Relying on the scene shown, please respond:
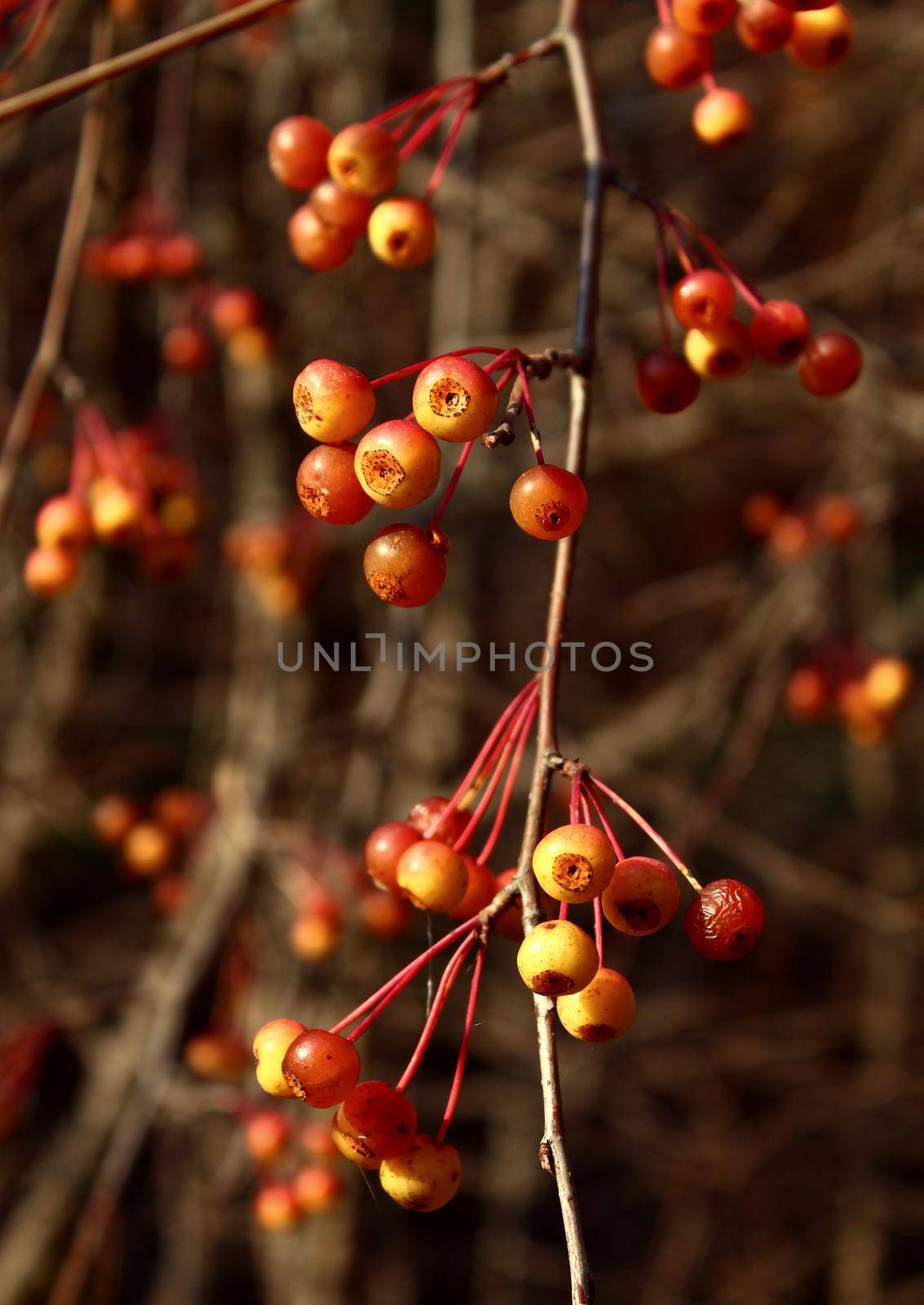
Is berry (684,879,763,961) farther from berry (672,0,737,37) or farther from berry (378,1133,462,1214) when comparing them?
berry (672,0,737,37)

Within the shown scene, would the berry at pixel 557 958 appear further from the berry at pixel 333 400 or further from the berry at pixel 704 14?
the berry at pixel 704 14

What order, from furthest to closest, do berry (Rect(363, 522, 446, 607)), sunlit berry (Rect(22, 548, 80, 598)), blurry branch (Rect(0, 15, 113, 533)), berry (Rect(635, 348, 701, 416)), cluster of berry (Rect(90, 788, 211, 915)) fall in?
cluster of berry (Rect(90, 788, 211, 915)) < sunlit berry (Rect(22, 548, 80, 598)) < blurry branch (Rect(0, 15, 113, 533)) < berry (Rect(635, 348, 701, 416)) < berry (Rect(363, 522, 446, 607))

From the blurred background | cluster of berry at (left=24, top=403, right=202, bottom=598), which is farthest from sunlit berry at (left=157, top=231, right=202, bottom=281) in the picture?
cluster of berry at (left=24, top=403, right=202, bottom=598)

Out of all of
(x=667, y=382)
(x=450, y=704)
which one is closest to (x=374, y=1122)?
(x=667, y=382)

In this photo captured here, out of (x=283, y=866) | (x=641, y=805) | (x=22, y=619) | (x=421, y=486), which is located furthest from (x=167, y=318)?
(x=421, y=486)

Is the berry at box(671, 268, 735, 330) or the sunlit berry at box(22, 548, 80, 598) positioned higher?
the berry at box(671, 268, 735, 330)

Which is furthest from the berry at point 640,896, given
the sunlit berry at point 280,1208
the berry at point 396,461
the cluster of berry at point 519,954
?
the sunlit berry at point 280,1208

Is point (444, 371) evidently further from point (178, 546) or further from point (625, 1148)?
point (625, 1148)
